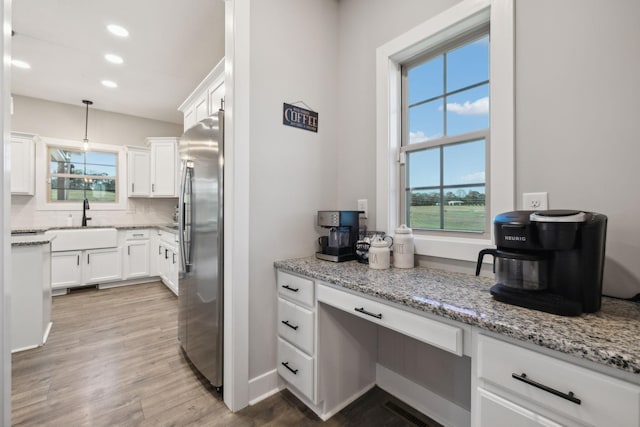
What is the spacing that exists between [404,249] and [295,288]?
697 millimetres

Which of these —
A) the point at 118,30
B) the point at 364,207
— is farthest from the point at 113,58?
the point at 364,207

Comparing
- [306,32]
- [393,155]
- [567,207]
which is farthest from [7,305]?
[567,207]

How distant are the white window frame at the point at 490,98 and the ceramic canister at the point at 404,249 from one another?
9 centimetres

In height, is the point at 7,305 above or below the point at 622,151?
below

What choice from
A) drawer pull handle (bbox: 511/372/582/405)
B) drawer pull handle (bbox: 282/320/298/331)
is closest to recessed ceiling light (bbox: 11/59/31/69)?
drawer pull handle (bbox: 282/320/298/331)

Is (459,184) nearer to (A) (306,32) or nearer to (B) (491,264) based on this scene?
(B) (491,264)

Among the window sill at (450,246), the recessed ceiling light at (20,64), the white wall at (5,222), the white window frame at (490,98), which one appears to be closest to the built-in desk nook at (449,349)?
the window sill at (450,246)

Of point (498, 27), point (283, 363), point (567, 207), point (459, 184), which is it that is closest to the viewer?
point (567, 207)

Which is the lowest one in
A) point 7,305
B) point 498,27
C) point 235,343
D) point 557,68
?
point 235,343

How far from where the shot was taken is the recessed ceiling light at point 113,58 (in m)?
3.00

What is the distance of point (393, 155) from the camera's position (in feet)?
6.04

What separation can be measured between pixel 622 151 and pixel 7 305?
256 centimetres

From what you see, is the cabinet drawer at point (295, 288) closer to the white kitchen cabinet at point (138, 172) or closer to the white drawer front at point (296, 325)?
the white drawer front at point (296, 325)

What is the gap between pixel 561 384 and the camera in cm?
75
